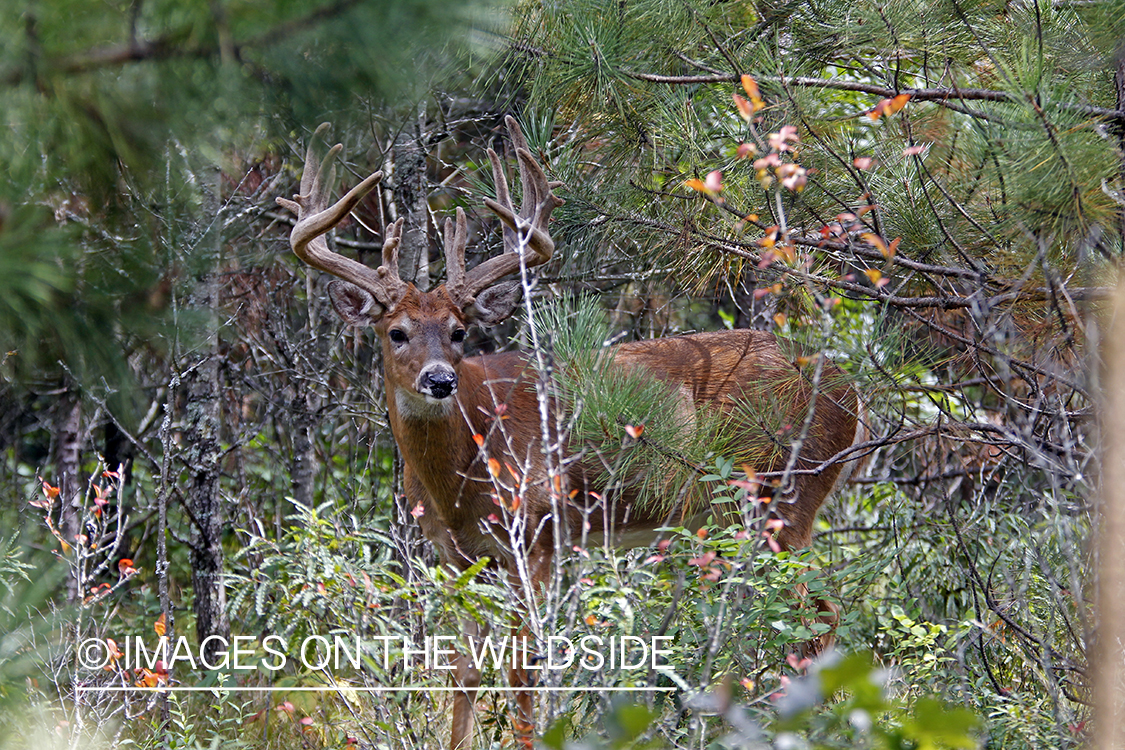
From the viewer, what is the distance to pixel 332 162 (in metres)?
5.23

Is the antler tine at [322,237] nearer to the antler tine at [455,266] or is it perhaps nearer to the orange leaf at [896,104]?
the antler tine at [455,266]

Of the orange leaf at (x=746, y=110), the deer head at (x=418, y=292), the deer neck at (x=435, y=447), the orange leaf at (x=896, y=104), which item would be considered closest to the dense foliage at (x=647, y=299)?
the orange leaf at (x=896, y=104)

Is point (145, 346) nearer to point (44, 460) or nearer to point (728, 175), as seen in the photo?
point (728, 175)

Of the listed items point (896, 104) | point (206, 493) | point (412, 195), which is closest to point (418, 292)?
point (412, 195)

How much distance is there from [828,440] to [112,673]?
3.81m

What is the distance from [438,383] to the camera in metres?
5.12

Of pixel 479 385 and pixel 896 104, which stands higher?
pixel 896 104

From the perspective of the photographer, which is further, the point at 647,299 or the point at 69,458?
the point at 647,299

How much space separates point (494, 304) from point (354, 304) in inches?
30.3

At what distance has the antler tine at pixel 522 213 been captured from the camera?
188 inches

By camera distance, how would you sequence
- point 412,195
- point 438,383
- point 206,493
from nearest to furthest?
1. point 438,383
2. point 206,493
3. point 412,195

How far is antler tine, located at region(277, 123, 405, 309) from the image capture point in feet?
17.1

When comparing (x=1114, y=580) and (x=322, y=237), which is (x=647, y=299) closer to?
(x=322, y=237)

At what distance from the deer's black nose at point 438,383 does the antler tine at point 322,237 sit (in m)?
0.61
